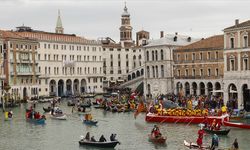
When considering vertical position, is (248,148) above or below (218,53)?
below

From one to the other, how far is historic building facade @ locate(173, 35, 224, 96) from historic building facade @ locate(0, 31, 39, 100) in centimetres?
1923

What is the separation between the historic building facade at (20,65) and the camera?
63500 millimetres

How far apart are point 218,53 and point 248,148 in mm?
29672

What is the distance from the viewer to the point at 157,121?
36.8m

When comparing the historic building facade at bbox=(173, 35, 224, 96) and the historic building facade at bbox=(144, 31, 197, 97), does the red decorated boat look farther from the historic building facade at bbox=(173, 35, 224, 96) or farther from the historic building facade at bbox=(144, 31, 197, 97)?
the historic building facade at bbox=(144, 31, 197, 97)

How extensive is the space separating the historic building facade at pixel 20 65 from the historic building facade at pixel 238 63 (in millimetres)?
29237

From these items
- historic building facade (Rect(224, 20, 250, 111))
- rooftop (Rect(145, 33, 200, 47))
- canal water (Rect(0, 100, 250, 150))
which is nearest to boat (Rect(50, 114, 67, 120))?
canal water (Rect(0, 100, 250, 150))

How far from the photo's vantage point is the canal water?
2672cm

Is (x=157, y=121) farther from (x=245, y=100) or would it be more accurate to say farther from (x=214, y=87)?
(x=214, y=87)

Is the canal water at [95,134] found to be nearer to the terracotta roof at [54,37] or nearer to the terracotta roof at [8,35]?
the terracotta roof at [8,35]

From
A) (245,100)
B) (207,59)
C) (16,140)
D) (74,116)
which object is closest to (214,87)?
(207,59)

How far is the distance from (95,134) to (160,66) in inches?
1204

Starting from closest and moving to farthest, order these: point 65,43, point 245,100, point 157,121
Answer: point 157,121 → point 245,100 → point 65,43

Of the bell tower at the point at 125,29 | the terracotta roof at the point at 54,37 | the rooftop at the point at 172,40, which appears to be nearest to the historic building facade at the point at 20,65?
the terracotta roof at the point at 54,37
